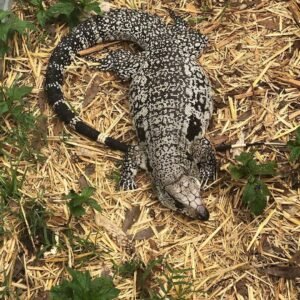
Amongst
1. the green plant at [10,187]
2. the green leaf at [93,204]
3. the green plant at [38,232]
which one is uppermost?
the green leaf at [93,204]

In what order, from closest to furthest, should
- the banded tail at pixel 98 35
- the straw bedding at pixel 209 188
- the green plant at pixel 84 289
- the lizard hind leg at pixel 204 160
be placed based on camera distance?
the green plant at pixel 84 289 < the straw bedding at pixel 209 188 < the lizard hind leg at pixel 204 160 < the banded tail at pixel 98 35

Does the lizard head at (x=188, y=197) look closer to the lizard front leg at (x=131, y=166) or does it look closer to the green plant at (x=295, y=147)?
the lizard front leg at (x=131, y=166)

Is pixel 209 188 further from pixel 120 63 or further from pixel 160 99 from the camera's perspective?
pixel 120 63

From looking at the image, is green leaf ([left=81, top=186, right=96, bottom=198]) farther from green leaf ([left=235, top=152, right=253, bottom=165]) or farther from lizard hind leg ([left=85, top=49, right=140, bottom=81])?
lizard hind leg ([left=85, top=49, right=140, bottom=81])

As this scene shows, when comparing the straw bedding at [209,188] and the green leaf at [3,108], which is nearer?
the straw bedding at [209,188]

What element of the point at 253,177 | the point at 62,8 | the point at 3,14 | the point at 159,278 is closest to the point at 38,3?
the point at 62,8

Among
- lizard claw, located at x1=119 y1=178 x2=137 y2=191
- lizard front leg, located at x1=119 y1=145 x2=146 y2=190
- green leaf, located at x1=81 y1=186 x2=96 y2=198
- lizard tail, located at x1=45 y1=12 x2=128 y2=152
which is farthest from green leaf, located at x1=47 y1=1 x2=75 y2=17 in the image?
green leaf, located at x1=81 y1=186 x2=96 y2=198

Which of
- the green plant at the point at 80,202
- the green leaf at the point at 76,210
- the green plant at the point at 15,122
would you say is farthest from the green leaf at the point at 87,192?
the green plant at the point at 15,122
